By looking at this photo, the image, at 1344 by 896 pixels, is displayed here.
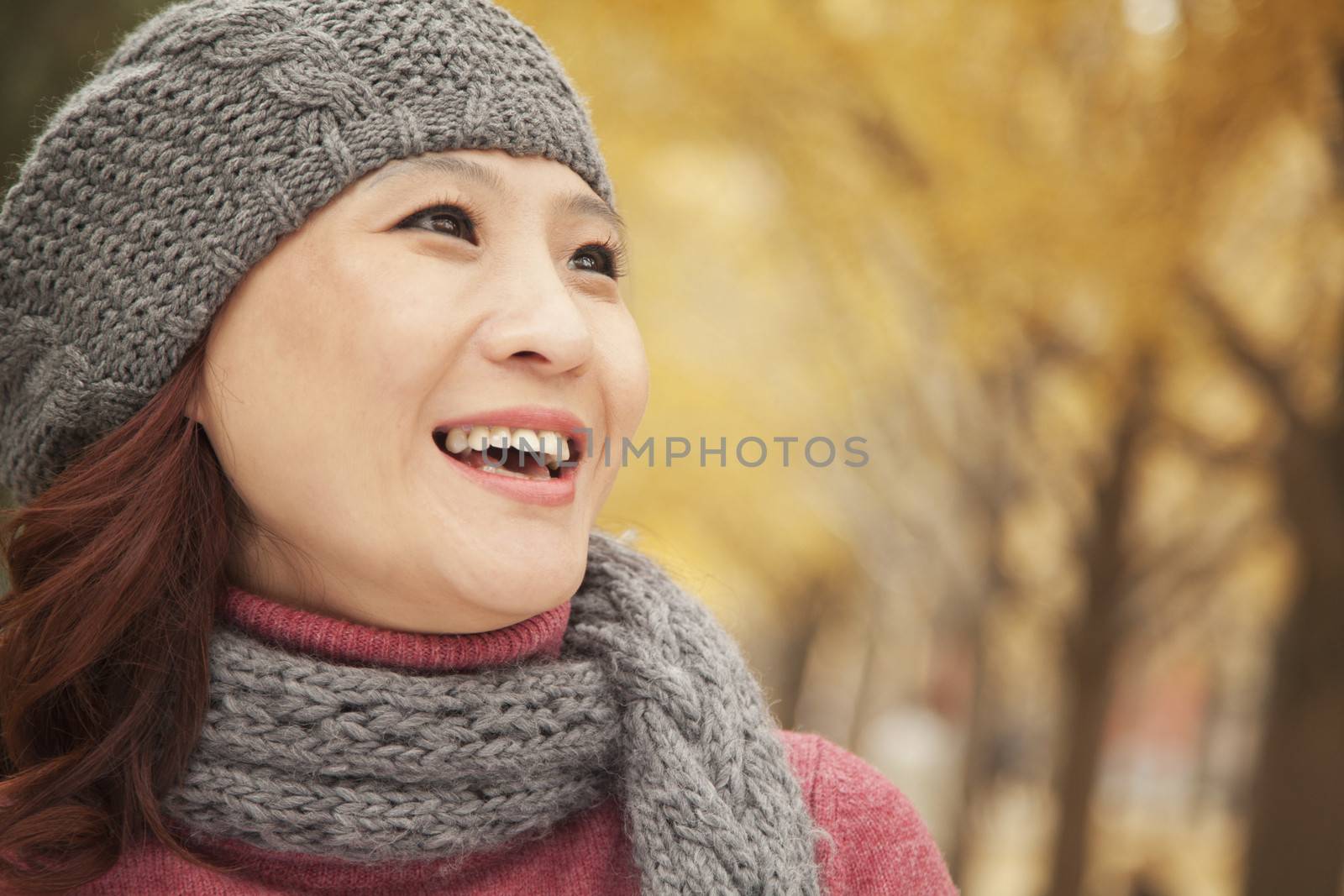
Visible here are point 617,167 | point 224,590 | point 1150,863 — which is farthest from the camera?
point 1150,863

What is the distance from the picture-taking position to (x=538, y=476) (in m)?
1.99

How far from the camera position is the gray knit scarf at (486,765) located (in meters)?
1.86

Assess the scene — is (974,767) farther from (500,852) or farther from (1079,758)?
(500,852)

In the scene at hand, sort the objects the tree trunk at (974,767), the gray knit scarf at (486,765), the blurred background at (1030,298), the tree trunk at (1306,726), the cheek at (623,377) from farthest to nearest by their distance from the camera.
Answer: the tree trunk at (974,767) → the tree trunk at (1306,726) → the blurred background at (1030,298) → the cheek at (623,377) → the gray knit scarf at (486,765)

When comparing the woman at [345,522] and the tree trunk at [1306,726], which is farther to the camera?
the tree trunk at [1306,726]

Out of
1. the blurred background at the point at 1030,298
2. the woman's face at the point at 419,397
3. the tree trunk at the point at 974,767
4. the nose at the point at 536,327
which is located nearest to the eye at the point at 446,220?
the woman's face at the point at 419,397

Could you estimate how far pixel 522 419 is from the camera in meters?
1.93

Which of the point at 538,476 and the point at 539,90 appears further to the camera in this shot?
the point at 539,90

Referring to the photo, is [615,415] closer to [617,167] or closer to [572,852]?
[572,852]

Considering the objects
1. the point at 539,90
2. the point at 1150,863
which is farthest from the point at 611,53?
the point at 1150,863

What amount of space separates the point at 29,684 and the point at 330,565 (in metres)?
0.51

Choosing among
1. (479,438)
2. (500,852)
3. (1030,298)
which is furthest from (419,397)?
(1030,298)

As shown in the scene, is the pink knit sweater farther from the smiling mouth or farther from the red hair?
the smiling mouth

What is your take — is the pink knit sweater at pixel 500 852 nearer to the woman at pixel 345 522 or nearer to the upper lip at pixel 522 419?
the woman at pixel 345 522
